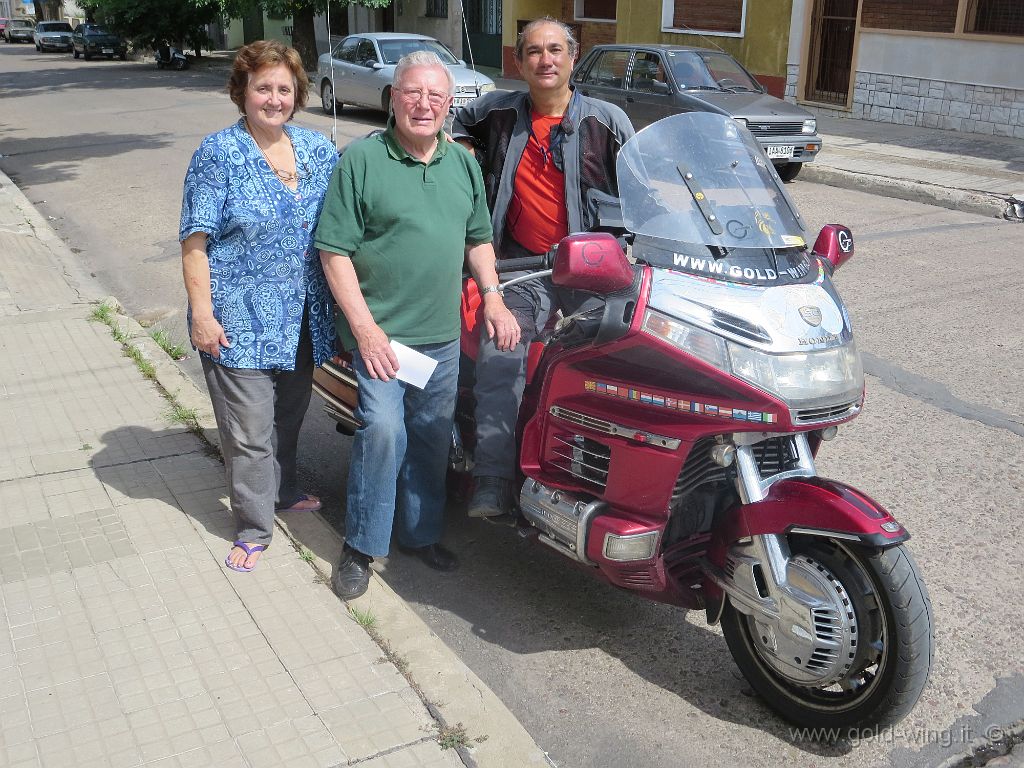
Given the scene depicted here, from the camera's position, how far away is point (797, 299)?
9.74ft

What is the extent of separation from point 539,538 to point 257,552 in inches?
44.4

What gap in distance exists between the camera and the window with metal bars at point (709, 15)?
810 inches

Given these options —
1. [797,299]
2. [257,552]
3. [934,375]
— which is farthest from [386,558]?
[934,375]

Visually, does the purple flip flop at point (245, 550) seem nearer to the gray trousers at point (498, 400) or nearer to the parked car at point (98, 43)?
the gray trousers at point (498, 400)

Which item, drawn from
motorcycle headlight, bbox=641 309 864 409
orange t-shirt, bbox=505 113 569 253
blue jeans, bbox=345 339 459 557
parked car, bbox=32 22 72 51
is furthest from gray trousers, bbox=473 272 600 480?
parked car, bbox=32 22 72 51

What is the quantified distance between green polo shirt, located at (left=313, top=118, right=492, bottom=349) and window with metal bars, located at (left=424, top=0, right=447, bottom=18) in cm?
2897

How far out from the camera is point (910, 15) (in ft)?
56.2

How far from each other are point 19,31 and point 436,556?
64.3m

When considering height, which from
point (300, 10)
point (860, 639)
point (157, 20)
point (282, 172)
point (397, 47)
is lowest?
point (860, 639)

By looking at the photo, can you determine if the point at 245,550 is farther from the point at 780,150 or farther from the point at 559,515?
the point at 780,150

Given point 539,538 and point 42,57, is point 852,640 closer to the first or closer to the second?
point 539,538

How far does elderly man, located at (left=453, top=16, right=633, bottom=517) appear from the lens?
3.93 metres

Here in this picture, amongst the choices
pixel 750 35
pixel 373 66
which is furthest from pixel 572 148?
pixel 750 35

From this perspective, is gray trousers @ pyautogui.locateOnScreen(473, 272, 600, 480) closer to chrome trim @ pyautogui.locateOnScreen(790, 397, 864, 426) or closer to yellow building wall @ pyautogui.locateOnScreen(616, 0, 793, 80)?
chrome trim @ pyautogui.locateOnScreen(790, 397, 864, 426)
